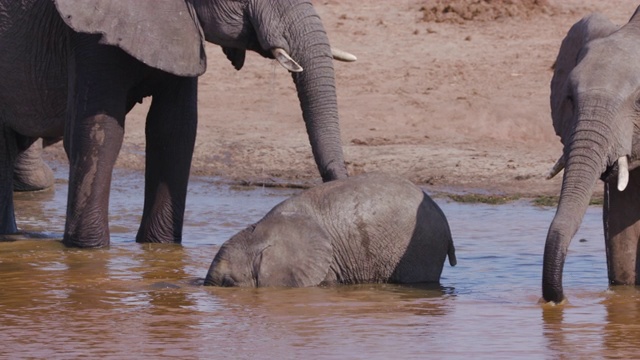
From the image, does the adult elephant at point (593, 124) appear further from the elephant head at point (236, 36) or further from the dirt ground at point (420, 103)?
the dirt ground at point (420, 103)

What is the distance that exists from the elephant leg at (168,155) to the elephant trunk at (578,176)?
3084mm

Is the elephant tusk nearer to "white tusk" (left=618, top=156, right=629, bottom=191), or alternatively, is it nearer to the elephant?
the elephant

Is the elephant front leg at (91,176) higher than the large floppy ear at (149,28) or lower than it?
lower

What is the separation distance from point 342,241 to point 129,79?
1.76 m

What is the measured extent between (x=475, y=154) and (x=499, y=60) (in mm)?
2444

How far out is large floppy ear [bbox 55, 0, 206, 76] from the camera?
790 centimetres

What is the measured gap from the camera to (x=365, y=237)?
7145 millimetres

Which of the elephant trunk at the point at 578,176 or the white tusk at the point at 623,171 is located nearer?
the elephant trunk at the point at 578,176

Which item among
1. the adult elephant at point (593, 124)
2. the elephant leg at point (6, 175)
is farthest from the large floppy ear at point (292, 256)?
the elephant leg at point (6, 175)

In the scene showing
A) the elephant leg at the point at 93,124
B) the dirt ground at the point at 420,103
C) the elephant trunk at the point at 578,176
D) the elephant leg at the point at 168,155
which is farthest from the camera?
the dirt ground at the point at 420,103

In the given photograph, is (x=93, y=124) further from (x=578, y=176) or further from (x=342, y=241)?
(x=578, y=176)

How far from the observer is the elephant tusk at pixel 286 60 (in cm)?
748

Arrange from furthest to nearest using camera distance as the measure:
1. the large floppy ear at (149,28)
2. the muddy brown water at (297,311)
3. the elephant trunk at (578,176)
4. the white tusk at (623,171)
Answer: the large floppy ear at (149,28) → the white tusk at (623,171) → the elephant trunk at (578,176) → the muddy brown water at (297,311)

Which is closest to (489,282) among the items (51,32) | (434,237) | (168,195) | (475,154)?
(434,237)
